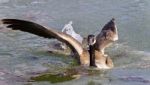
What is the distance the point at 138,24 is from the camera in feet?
32.7

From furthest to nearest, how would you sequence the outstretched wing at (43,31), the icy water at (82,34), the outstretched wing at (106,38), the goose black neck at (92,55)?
1. the outstretched wing at (106,38)
2. the goose black neck at (92,55)
3. the icy water at (82,34)
4. the outstretched wing at (43,31)

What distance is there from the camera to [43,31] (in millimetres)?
7070

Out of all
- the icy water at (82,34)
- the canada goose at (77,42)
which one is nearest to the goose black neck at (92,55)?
the canada goose at (77,42)

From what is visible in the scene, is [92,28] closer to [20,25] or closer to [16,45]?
[16,45]

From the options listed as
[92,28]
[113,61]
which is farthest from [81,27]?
[113,61]

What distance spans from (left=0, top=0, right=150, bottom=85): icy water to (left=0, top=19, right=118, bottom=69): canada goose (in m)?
0.18

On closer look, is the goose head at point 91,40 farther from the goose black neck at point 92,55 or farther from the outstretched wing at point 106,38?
the outstretched wing at point 106,38

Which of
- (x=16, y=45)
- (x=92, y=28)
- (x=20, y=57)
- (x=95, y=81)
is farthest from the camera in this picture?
(x=92, y=28)

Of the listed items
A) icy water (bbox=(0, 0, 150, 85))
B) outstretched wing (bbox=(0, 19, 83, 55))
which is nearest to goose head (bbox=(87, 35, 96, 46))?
outstretched wing (bbox=(0, 19, 83, 55))

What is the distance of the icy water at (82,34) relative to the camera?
7.12 metres

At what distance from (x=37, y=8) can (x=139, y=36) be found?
10.2 ft

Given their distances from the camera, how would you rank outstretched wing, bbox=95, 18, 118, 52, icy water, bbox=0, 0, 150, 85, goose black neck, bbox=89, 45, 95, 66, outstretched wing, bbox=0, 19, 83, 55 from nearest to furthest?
outstretched wing, bbox=0, 19, 83, 55
icy water, bbox=0, 0, 150, 85
goose black neck, bbox=89, 45, 95, 66
outstretched wing, bbox=95, 18, 118, 52

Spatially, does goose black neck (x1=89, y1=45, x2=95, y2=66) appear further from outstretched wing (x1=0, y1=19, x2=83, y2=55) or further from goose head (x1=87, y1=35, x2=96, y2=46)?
outstretched wing (x1=0, y1=19, x2=83, y2=55)

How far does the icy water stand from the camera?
7117mm
